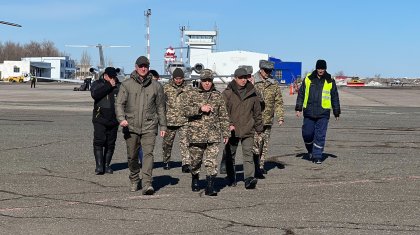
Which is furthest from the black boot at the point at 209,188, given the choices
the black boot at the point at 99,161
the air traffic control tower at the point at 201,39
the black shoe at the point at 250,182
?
the air traffic control tower at the point at 201,39

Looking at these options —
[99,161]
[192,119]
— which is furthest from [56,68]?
[192,119]

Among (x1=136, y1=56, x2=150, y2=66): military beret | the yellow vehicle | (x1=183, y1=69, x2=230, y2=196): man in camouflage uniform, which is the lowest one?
the yellow vehicle

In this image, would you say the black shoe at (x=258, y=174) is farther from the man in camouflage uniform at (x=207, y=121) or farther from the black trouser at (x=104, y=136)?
the black trouser at (x=104, y=136)

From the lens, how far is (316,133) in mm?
12727

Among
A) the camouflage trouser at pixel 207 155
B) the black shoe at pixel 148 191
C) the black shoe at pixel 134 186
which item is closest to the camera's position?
the black shoe at pixel 148 191

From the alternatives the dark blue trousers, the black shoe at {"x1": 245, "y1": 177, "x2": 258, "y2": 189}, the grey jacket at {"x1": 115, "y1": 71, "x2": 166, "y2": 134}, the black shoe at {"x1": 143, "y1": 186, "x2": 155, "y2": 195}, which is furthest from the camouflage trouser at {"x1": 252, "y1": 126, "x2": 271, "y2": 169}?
the black shoe at {"x1": 143, "y1": 186, "x2": 155, "y2": 195}

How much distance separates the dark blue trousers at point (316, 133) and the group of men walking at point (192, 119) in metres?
1.44

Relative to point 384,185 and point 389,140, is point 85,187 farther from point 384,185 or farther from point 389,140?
point 389,140

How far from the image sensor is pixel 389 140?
17.2 m

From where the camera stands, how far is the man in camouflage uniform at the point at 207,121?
909 cm

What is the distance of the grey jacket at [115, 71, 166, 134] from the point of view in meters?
9.21

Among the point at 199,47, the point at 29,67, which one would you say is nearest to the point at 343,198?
the point at 199,47

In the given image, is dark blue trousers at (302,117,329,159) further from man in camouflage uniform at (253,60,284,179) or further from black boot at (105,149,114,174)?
black boot at (105,149,114,174)

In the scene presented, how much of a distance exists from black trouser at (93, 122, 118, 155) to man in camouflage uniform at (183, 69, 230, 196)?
234 cm
